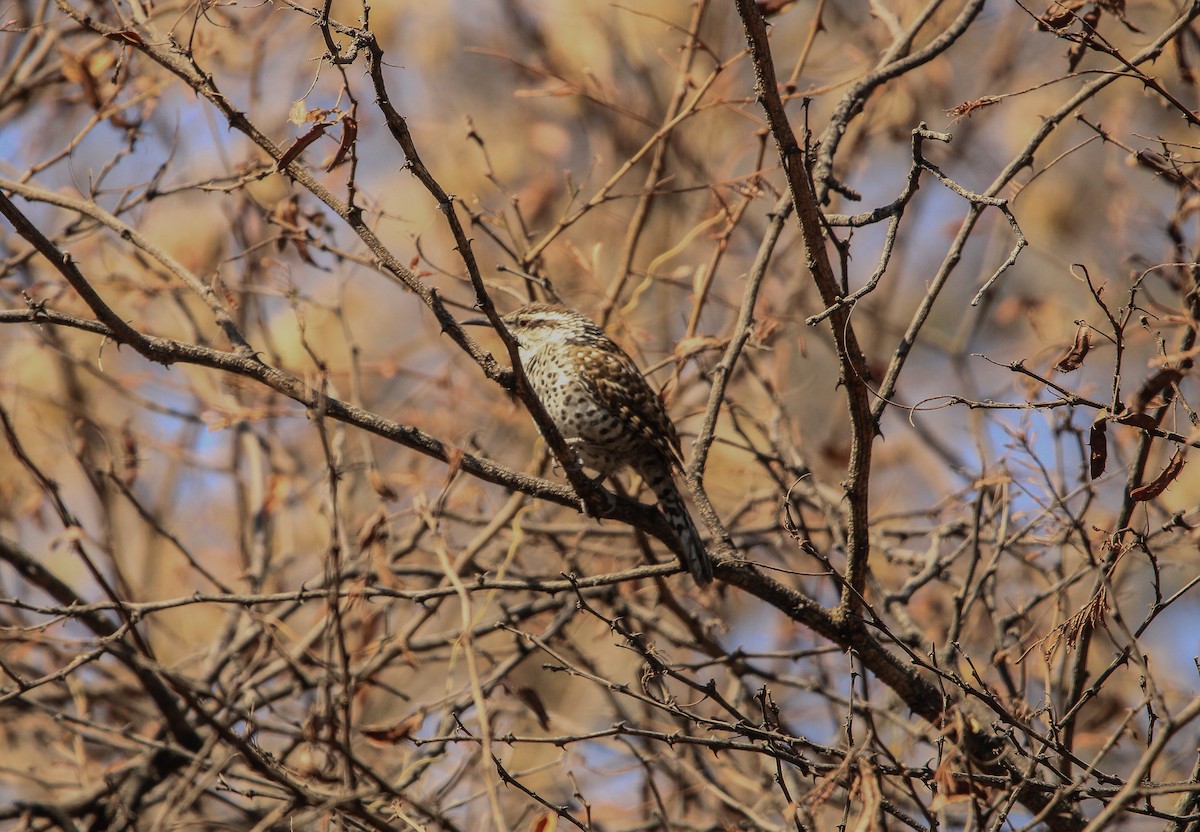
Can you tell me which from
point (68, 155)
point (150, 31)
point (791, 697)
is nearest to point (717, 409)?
point (150, 31)

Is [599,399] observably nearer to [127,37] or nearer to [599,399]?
[599,399]

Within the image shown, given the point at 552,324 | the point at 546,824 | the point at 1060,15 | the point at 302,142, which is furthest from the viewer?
the point at 552,324

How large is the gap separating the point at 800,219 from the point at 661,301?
4307 millimetres

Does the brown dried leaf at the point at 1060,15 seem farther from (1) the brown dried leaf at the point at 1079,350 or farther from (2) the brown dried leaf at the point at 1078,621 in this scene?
(2) the brown dried leaf at the point at 1078,621

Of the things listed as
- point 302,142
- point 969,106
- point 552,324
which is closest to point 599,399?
point 552,324

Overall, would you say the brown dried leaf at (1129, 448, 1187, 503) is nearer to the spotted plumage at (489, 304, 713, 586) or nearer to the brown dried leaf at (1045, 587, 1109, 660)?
the brown dried leaf at (1045, 587, 1109, 660)

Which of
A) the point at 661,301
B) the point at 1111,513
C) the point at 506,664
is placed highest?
the point at 661,301

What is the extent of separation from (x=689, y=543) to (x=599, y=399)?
113 cm

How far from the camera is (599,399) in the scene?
4379mm

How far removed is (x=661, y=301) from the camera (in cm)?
682

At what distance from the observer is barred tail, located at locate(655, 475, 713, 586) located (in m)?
3.25

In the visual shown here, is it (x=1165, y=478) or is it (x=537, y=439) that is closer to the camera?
(x=1165, y=478)

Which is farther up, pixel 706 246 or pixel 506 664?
pixel 706 246

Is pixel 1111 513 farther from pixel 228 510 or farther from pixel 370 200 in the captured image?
pixel 228 510
